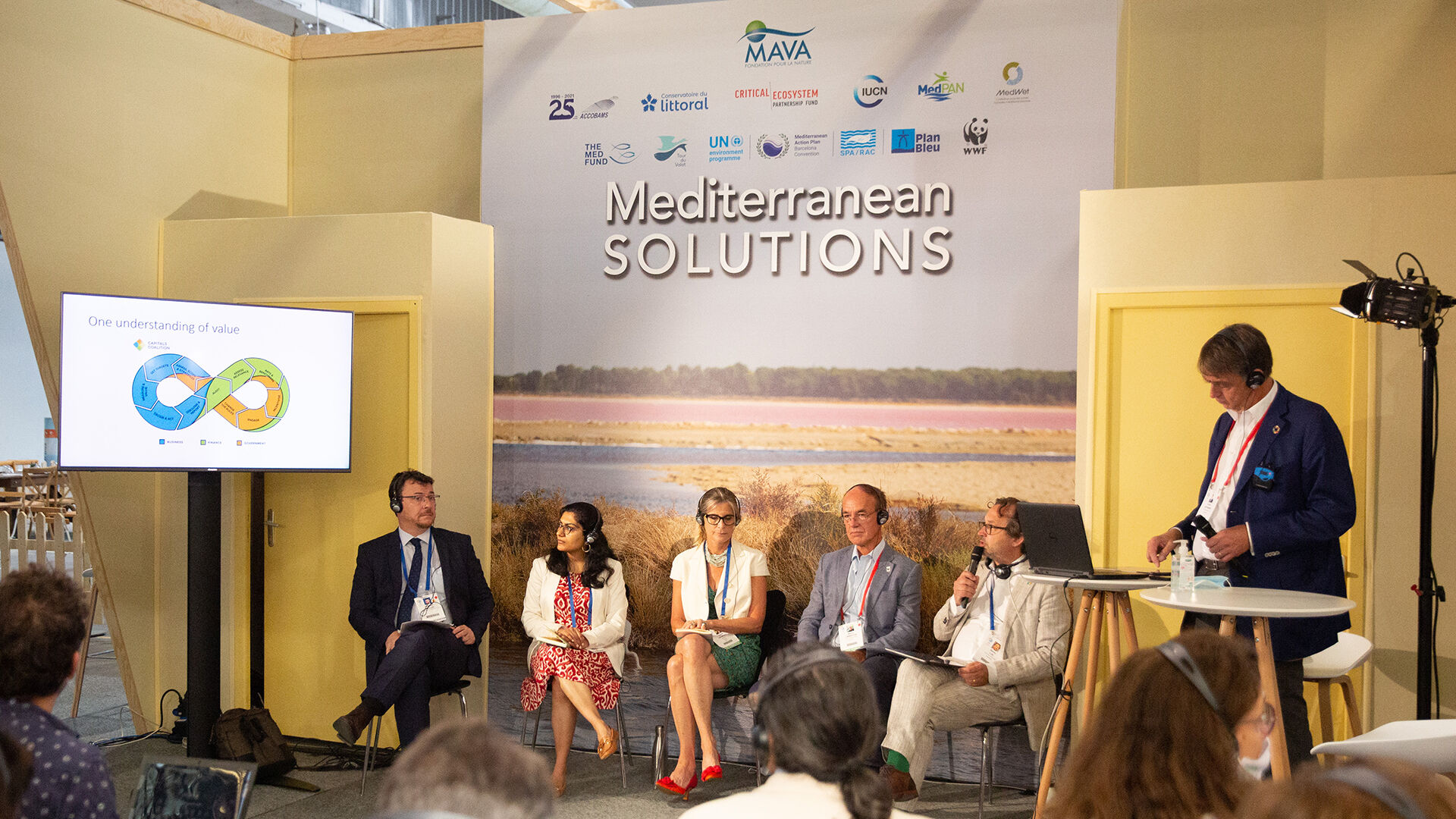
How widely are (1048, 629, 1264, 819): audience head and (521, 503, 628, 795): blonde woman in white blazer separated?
3.36 m

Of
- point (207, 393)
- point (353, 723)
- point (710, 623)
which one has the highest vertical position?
point (207, 393)

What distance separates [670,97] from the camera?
572 centimetres

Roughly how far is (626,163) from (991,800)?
11.6 ft

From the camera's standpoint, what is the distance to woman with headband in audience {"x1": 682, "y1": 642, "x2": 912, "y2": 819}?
1.67 m

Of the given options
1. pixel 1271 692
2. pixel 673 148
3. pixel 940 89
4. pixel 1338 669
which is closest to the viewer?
pixel 1271 692

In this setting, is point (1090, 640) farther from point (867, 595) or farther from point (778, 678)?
point (778, 678)

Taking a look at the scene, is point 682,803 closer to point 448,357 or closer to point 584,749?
point 584,749

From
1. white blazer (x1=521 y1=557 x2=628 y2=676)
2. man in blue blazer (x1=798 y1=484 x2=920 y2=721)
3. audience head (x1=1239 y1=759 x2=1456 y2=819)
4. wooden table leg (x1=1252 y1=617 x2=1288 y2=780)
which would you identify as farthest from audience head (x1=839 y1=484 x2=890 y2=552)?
audience head (x1=1239 y1=759 x2=1456 y2=819)

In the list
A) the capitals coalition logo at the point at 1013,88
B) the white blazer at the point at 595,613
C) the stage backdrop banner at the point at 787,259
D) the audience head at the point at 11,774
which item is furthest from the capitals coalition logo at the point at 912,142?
the audience head at the point at 11,774

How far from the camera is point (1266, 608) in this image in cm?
312

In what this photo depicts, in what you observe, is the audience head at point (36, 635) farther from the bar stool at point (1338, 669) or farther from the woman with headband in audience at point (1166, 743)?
the bar stool at point (1338, 669)

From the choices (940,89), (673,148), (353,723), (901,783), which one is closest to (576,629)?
(353,723)

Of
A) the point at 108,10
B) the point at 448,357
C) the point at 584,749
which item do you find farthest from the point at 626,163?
Result: the point at 584,749

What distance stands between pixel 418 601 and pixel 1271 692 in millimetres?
3454
